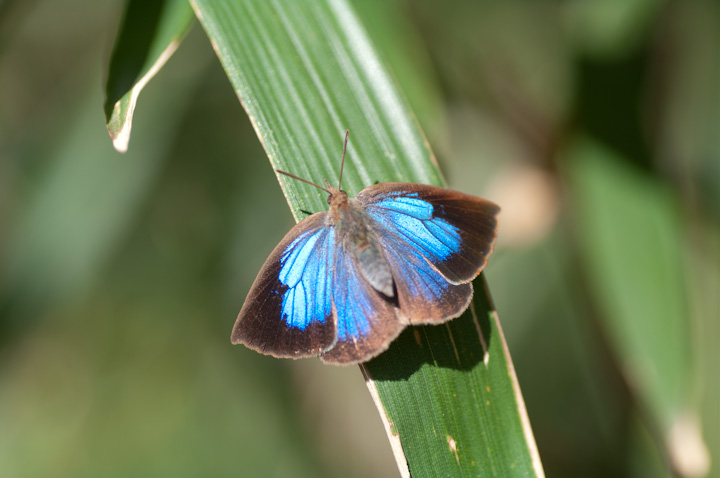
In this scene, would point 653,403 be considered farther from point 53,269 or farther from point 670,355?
point 53,269

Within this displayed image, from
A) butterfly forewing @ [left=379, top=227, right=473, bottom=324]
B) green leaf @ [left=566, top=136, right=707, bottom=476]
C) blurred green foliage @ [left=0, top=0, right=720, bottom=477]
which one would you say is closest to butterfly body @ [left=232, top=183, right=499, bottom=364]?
butterfly forewing @ [left=379, top=227, right=473, bottom=324]

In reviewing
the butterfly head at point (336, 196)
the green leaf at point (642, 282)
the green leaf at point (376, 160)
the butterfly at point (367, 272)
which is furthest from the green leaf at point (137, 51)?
the green leaf at point (642, 282)

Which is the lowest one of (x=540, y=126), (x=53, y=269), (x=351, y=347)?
(x=351, y=347)

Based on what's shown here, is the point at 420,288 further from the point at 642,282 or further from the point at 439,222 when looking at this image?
the point at 642,282

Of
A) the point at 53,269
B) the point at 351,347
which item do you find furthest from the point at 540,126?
the point at 53,269

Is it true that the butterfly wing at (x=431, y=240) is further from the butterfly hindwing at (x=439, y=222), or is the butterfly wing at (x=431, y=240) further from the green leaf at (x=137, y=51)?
the green leaf at (x=137, y=51)

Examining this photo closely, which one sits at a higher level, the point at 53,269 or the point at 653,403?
the point at 53,269

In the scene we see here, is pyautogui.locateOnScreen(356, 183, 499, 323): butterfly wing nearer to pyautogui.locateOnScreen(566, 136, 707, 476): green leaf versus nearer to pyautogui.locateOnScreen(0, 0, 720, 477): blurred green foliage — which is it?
pyautogui.locateOnScreen(0, 0, 720, 477): blurred green foliage
